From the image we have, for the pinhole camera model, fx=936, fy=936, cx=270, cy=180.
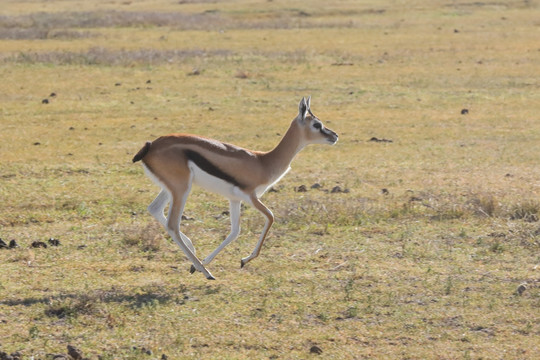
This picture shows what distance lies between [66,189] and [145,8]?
127ft

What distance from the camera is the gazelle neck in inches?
339

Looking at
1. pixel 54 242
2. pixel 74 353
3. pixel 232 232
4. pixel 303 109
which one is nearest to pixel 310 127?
pixel 303 109

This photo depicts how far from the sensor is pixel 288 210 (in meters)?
10.7

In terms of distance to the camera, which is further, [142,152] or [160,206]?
[160,206]

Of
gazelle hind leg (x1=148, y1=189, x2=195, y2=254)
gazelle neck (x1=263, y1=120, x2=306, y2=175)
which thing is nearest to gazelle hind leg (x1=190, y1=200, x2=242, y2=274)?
gazelle hind leg (x1=148, y1=189, x2=195, y2=254)

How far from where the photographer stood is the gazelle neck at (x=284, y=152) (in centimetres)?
860

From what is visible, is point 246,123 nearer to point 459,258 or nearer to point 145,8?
point 459,258

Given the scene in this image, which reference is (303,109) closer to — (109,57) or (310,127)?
(310,127)

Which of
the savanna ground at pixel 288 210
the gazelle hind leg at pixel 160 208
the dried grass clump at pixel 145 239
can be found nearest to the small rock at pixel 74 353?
the savanna ground at pixel 288 210

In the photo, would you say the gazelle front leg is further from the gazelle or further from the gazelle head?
the gazelle head

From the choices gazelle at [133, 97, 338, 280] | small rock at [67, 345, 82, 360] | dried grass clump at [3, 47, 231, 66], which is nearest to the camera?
small rock at [67, 345, 82, 360]

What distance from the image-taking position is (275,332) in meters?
6.85

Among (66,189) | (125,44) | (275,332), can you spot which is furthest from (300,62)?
(275,332)

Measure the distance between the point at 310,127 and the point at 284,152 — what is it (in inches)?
19.2
